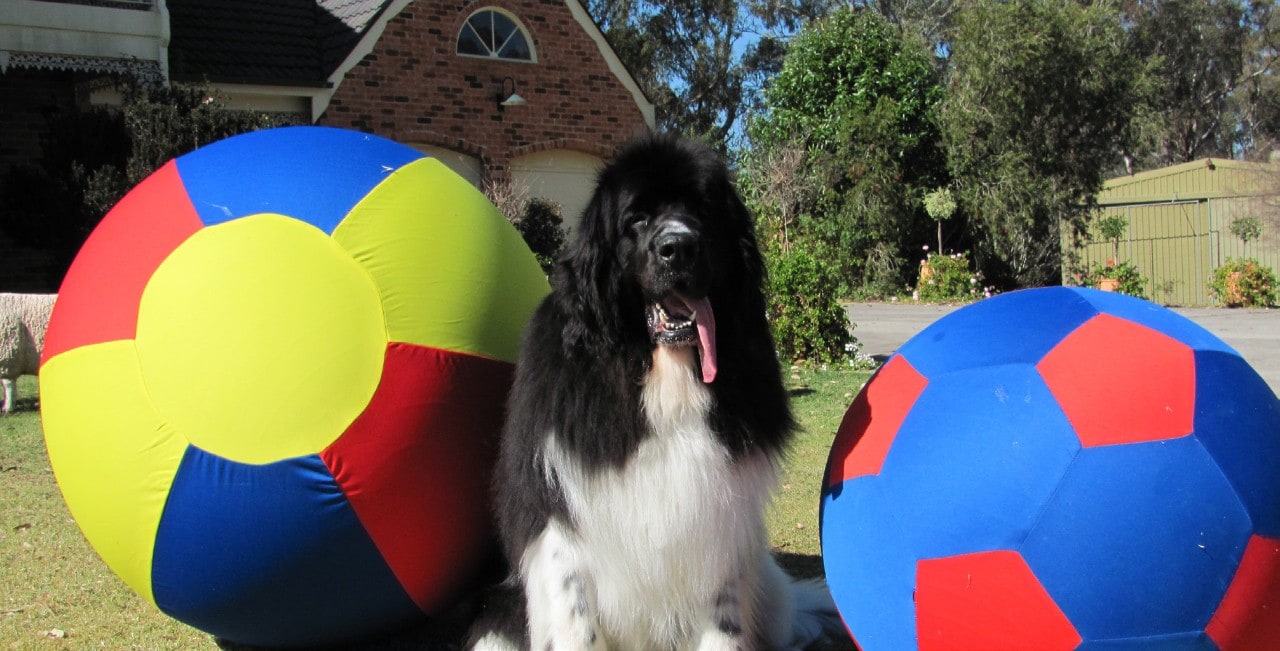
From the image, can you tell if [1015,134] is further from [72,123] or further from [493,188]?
[72,123]

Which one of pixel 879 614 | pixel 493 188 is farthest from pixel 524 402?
pixel 493 188

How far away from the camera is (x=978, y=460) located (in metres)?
3.05

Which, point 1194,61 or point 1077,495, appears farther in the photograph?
point 1194,61

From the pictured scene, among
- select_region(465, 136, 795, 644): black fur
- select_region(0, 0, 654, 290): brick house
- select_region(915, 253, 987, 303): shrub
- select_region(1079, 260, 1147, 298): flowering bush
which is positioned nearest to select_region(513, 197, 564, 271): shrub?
select_region(0, 0, 654, 290): brick house

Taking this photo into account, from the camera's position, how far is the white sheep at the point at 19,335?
10.4 meters

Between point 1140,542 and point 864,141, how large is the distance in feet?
77.0

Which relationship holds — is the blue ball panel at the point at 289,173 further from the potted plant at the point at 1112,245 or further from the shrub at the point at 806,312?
the potted plant at the point at 1112,245

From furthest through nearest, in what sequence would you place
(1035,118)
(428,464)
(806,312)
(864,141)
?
(864,141), (1035,118), (806,312), (428,464)

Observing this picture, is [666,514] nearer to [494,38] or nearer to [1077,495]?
[1077,495]

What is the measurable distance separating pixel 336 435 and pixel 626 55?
133ft

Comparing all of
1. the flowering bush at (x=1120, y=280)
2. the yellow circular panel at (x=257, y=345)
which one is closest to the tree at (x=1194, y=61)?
the flowering bush at (x=1120, y=280)

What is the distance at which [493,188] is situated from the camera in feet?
65.4

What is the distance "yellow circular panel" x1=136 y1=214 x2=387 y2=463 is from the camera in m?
3.50

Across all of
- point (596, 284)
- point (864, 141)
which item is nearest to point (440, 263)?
point (596, 284)
